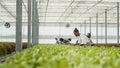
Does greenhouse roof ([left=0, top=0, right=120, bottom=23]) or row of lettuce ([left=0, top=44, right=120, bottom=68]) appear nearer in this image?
row of lettuce ([left=0, top=44, right=120, bottom=68])

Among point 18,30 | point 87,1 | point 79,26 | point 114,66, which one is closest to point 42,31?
point 79,26

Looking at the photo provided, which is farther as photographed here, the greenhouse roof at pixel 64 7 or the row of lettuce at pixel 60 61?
the greenhouse roof at pixel 64 7

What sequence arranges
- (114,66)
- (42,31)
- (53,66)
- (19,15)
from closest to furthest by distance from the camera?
(53,66) → (114,66) → (19,15) → (42,31)

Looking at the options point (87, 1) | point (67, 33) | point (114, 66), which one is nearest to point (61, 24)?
point (67, 33)

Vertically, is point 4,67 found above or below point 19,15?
below

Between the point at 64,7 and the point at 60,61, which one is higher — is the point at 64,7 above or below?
above

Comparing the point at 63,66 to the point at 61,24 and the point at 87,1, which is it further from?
the point at 61,24

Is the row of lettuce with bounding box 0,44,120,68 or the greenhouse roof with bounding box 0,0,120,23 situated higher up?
the greenhouse roof with bounding box 0,0,120,23

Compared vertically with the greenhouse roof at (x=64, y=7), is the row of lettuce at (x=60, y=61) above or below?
below

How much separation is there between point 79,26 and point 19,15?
1027 inches

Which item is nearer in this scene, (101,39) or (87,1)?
(87,1)

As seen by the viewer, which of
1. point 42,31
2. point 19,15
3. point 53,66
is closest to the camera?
point 53,66

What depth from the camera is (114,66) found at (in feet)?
5.84

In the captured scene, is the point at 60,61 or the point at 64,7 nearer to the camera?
the point at 60,61
